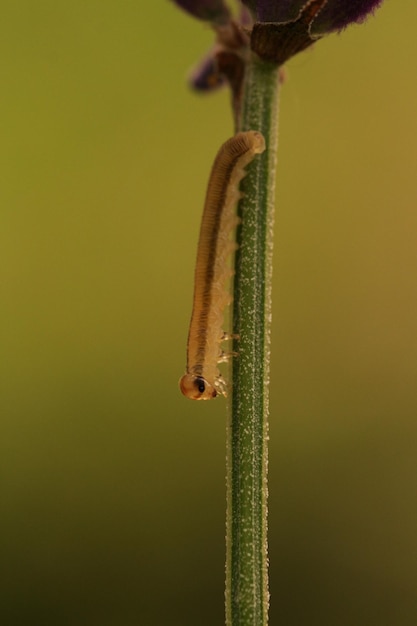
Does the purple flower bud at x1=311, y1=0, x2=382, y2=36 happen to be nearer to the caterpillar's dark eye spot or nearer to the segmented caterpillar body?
the segmented caterpillar body

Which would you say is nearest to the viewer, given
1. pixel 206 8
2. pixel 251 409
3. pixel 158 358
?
pixel 251 409

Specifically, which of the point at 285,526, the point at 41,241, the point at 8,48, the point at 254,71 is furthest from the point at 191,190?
the point at 254,71

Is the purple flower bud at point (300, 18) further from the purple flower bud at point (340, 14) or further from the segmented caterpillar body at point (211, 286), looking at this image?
the segmented caterpillar body at point (211, 286)

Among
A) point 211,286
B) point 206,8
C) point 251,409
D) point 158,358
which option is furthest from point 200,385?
point 158,358

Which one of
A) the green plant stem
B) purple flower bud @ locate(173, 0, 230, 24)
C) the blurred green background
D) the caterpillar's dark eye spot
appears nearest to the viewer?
the green plant stem

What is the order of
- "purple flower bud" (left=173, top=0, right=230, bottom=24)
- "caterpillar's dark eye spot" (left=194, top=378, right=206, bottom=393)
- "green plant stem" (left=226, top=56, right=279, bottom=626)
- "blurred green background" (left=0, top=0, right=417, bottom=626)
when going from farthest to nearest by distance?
"blurred green background" (left=0, top=0, right=417, bottom=626)
"caterpillar's dark eye spot" (left=194, top=378, right=206, bottom=393)
"purple flower bud" (left=173, top=0, right=230, bottom=24)
"green plant stem" (left=226, top=56, right=279, bottom=626)

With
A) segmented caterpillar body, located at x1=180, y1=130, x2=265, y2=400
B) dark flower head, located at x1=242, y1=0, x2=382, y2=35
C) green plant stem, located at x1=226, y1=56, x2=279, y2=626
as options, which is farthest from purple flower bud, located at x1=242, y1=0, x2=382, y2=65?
segmented caterpillar body, located at x1=180, y1=130, x2=265, y2=400

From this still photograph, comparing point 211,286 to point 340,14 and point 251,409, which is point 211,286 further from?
point 340,14
